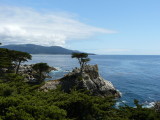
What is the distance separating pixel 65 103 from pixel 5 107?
5823 mm

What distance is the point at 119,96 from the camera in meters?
53.4

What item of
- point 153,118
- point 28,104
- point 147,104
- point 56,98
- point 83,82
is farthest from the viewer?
point 83,82

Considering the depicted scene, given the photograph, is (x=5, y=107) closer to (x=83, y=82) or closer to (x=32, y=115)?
(x=32, y=115)

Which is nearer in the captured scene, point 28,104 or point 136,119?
point 28,104

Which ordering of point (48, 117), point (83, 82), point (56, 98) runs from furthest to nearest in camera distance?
point (83, 82), point (56, 98), point (48, 117)

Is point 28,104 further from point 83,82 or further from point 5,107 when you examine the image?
point 83,82

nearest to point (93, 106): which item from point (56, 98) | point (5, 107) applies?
point (56, 98)

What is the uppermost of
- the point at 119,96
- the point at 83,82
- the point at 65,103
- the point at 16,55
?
the point at 16,55

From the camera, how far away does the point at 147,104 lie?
45.8 metres

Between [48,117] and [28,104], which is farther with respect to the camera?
[28,104]

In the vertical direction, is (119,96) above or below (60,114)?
below

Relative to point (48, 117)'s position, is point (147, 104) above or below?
below

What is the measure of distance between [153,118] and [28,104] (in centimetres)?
1085

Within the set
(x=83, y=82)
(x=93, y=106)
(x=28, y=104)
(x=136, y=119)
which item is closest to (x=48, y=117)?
(x=28, y=104)
